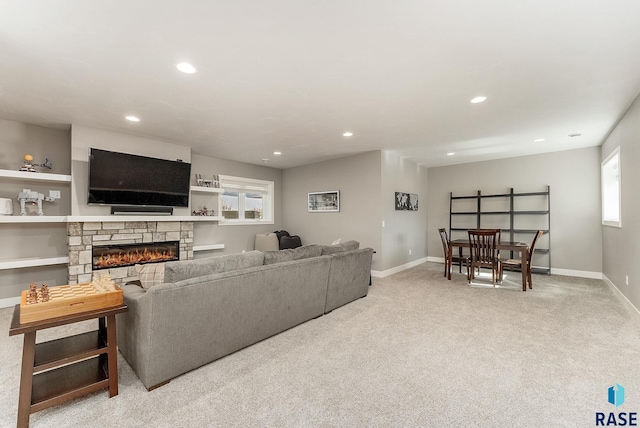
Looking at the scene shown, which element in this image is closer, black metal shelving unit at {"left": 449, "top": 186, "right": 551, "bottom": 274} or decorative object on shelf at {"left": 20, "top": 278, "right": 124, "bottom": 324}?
decorative object on shelf at {"left": 20, "top": 278, "right": 124, "bottom": 324}

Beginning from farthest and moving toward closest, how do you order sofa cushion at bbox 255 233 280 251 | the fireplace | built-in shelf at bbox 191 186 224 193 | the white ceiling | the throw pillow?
sofa cushion at bbox 255 233 280 251
built-in shelf at bbox 191 186 224 193
the fireplace
the throw pillow
the white ceiling

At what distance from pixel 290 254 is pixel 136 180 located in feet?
10.00

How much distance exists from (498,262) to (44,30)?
5.86m

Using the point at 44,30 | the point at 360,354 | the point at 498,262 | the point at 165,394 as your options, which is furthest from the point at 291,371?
the point at 498,262

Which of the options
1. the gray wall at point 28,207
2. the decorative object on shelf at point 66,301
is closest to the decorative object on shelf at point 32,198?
the gray wall at point 28,207

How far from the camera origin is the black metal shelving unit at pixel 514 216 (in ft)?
18.7

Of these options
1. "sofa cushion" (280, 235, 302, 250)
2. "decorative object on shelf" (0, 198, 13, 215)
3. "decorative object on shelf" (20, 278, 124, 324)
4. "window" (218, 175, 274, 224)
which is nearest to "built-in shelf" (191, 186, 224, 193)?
"window" (218, 175, 274, 224)

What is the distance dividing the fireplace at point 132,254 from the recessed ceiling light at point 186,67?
3.13 metres

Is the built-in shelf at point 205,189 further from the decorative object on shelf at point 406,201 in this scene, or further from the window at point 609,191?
the window at point 609,191

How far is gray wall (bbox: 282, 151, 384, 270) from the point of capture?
18.0 feet

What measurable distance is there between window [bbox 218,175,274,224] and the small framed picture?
1.17 m

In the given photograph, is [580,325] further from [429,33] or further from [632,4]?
[429,33]

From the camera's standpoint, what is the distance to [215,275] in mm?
2289

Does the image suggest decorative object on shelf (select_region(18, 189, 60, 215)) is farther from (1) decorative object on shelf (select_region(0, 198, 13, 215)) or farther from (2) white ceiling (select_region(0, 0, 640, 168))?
(2) white ceiling (select_region(0, 0, 640, 168))
